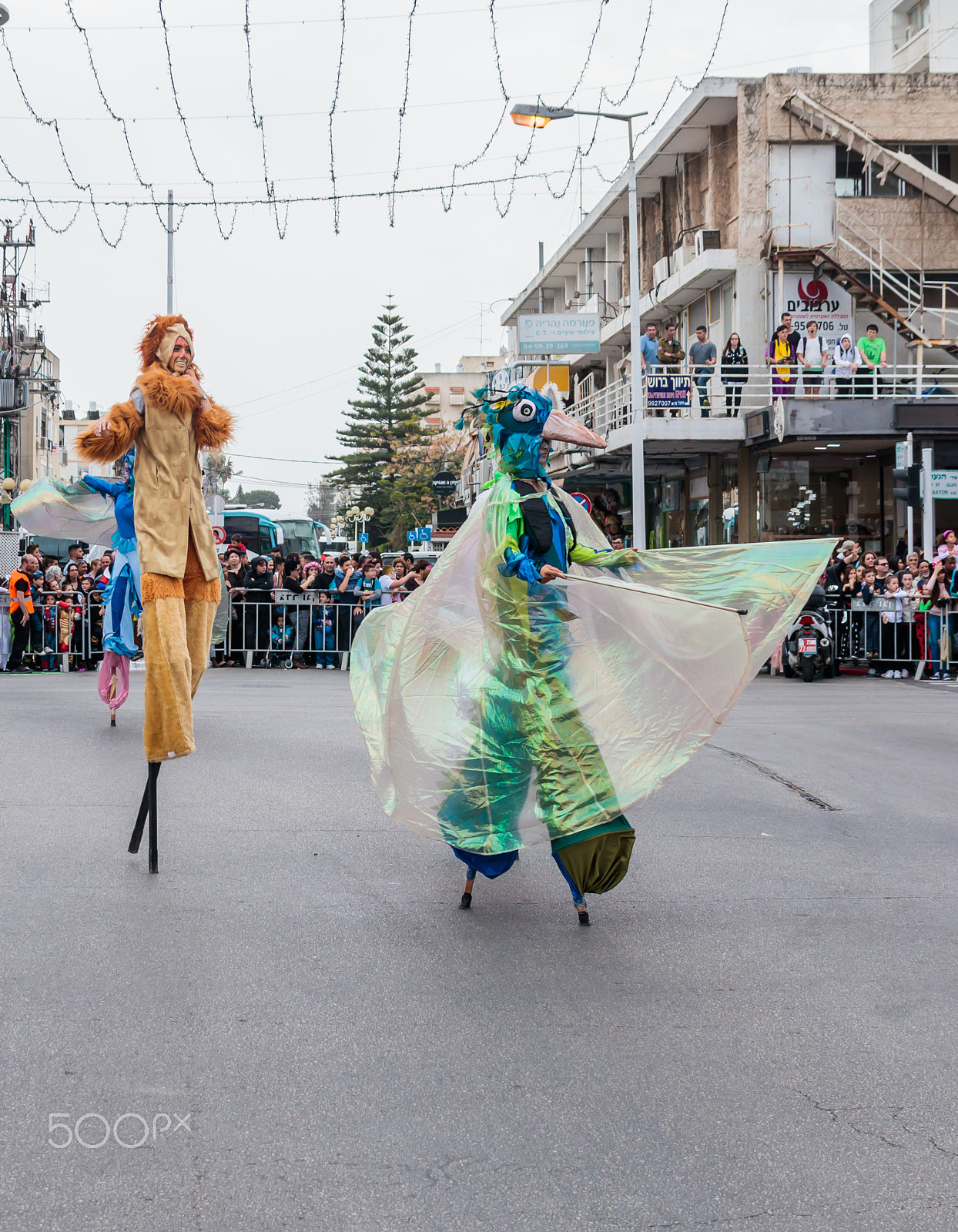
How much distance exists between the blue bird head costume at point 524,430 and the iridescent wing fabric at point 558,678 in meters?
0.12

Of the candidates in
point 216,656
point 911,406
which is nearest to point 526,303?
point 911,406

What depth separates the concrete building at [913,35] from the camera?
4088 cm

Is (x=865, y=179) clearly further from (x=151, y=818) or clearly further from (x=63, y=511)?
(x=151, y=818)

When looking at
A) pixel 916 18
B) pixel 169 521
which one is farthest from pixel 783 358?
pixel 916 18

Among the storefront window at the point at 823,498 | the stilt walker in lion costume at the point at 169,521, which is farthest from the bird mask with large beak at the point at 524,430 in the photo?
the storefront window at the point at 823,498

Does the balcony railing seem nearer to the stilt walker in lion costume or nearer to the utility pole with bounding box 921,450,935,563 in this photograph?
the utility pole with bounding box 921,450,935,563

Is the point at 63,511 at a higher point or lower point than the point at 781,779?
higher

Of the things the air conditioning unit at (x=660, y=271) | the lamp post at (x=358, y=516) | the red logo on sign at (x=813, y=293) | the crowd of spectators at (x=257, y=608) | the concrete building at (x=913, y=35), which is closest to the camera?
the crowd of spectators at (x=257, y=608)

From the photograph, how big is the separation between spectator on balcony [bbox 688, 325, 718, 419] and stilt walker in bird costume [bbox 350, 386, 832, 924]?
23.2 m

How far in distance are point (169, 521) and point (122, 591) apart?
445 cm

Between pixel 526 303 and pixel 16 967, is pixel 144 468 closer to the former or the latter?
pixel 16 967

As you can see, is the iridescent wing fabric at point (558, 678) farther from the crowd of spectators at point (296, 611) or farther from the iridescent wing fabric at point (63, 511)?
the crowd of spectators at point (296, 611)

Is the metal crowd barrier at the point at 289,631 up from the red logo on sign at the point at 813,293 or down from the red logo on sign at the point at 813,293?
down

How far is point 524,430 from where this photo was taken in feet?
18.0
